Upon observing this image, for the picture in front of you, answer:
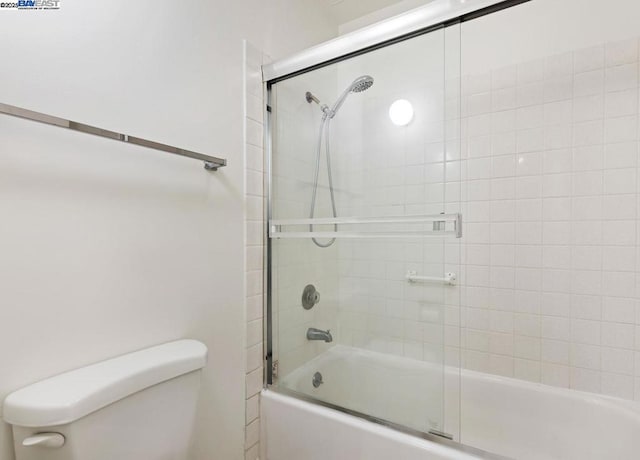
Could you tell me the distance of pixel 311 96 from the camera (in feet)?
4.71

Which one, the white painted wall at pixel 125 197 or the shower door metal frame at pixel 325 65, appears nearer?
the white painted wall at pixel 125 197

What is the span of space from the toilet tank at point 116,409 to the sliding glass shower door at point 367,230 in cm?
56

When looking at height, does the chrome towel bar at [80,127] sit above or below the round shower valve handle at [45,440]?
above

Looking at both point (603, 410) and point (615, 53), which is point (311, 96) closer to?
point (615, 53)

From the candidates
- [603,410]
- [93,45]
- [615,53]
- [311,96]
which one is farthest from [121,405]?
[615,53]

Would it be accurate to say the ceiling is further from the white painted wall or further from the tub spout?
the tub spout

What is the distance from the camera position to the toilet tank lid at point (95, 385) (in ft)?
2.18

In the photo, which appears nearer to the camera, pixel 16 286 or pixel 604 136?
pixel 16 286

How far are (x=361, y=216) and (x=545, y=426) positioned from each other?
4.25 feet

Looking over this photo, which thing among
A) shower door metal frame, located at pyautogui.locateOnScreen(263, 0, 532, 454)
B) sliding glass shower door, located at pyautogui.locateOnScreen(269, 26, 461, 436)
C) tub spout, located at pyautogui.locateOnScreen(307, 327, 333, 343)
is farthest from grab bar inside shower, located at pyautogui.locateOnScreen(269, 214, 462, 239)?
tub spout, located at pyautogui.locateOnScreen(307, 327, 333, 343)

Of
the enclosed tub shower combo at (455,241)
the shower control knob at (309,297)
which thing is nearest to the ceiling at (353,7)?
the enclosed tub shower combo at (455,241)

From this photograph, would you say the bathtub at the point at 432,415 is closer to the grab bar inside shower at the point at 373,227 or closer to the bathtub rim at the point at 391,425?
the bathtub rim at the point at 391,425

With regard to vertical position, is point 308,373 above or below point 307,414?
above

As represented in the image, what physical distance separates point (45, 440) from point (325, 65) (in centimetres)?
145
